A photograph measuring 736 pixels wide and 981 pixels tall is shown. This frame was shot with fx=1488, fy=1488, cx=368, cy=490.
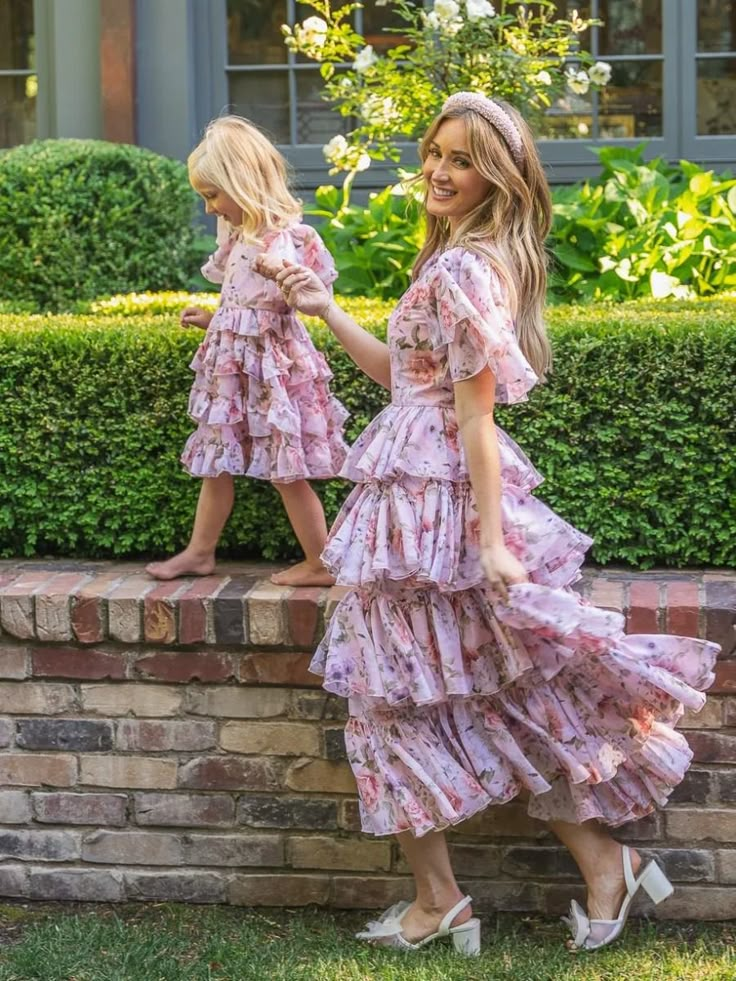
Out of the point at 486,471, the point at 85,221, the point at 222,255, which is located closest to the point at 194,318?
the point at 222,255

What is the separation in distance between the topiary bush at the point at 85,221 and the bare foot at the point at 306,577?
111 inches

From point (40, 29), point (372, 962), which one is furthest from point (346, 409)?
point (40, 29)

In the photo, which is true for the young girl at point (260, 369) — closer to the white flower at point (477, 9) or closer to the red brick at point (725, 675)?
the red brick at point (725, 675)

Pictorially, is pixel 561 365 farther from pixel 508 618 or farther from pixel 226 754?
pixel 226 754

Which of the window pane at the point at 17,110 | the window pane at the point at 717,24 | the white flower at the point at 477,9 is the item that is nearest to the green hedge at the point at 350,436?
the white flower at the point at 477,9

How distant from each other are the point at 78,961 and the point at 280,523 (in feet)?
4.00

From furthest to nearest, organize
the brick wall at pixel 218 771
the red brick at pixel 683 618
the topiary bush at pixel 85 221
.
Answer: the topiary bush at pixel 85 221 < the brick wall at pixel 218 771 < the red brick at pixel 683 618

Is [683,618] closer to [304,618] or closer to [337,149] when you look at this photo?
[304,618]

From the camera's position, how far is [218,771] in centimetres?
352

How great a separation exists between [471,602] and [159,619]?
819mm

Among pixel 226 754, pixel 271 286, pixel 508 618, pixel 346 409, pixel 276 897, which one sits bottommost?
pixel 276 897

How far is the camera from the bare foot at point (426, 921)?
321 centimetres

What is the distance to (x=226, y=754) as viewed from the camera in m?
3.52

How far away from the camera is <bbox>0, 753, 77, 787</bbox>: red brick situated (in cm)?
358
